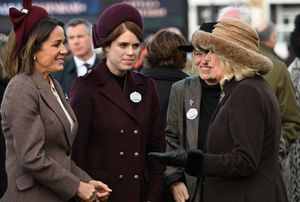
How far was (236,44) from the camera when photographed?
161 inches

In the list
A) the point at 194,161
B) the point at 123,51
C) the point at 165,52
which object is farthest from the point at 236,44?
the point at 165,52

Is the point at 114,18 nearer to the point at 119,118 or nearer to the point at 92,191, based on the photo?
the point at 119,118

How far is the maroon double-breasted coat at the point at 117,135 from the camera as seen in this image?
4.71 metres

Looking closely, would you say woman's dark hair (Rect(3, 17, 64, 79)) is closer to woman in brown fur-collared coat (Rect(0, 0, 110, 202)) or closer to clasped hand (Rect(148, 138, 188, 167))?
woman in brown fur-collared coat (Rect(0, 0, 110, 202))

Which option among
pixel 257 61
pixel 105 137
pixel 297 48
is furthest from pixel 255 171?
pixel 297 48

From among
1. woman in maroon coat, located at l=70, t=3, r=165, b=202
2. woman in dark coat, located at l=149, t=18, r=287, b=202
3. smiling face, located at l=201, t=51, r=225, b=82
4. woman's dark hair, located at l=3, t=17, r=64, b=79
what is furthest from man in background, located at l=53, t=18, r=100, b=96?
woman in dark coat, located at l=149, t=18, r=287, b=202

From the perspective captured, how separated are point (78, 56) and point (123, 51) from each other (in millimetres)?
3862

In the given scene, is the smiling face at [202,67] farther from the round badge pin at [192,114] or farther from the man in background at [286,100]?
the man in background at [286,100]

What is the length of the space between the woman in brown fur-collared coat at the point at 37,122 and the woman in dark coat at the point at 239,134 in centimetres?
57

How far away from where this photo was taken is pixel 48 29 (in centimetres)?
420

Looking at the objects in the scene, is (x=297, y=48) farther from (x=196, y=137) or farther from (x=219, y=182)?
(x=219, y=182)

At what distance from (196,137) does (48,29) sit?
1.44 m

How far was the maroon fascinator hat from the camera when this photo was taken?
4.10 metres

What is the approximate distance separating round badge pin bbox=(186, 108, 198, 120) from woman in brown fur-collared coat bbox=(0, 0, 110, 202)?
105 centimetres
